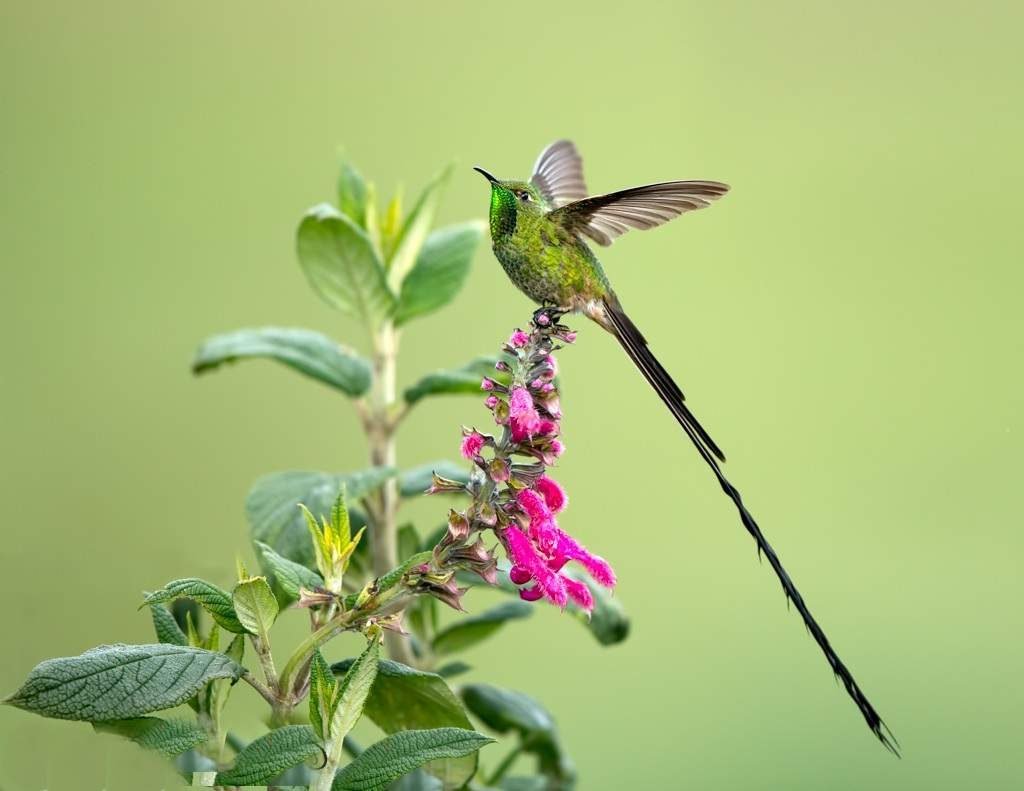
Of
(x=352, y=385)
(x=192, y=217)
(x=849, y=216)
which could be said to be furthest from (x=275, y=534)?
(x=849, y=216)

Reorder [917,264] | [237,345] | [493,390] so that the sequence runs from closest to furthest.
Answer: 1. [493,390]
2. [237,345]
3. [917,264]

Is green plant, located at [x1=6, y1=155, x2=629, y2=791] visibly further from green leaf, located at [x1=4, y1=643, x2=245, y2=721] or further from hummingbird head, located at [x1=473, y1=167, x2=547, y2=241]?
hummingbird head, located at [x1=473, y1=167, x2=547, y2=241]

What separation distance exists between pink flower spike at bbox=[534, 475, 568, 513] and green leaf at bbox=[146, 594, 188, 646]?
0.27 m

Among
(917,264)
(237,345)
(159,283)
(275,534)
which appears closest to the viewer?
(275,534)

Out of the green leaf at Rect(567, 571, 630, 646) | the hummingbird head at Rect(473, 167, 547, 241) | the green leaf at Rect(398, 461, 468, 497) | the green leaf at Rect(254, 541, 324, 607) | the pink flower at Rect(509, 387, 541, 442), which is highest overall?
the hummingbird head at Rect(473, 167, 547, 241)

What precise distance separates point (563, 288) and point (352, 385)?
313 millimetres

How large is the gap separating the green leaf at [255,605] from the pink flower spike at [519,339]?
9.5 inches

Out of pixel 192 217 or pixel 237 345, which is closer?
pixel 237 345

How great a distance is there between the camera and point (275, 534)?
112cm

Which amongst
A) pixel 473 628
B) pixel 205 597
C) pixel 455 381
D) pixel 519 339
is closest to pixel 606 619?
pixel 473 628

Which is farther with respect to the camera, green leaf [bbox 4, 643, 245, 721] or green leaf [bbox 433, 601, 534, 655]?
green leaf [bbox 433, 601, 534, 655]

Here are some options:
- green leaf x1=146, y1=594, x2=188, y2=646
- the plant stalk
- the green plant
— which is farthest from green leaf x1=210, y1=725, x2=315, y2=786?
the plant stalk

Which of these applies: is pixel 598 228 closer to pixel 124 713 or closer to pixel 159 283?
pixel 124 713

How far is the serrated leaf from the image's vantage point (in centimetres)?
79
